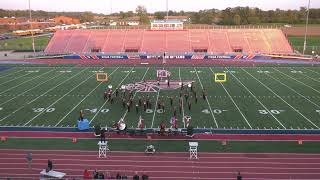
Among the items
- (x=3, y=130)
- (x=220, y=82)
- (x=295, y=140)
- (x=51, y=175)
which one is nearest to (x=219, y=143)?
(x=295, y=140)

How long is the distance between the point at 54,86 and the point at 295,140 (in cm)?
1864

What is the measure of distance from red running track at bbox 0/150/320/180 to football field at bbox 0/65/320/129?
358cm

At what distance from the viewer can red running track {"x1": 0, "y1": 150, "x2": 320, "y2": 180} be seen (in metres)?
13.3

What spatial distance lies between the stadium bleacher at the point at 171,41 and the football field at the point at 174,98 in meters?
16.2

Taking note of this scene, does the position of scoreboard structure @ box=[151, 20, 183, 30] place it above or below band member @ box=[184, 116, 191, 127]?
above

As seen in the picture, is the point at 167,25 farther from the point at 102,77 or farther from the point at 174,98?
the point at 174,98

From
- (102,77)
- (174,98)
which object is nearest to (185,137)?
(174,98)

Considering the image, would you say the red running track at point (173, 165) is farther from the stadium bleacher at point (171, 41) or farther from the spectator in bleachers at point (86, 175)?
the stadium bleacher at point (171, 41)

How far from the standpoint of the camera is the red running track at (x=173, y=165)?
13.3 meters

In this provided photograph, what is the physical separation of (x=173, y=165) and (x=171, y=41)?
41623 millimetres

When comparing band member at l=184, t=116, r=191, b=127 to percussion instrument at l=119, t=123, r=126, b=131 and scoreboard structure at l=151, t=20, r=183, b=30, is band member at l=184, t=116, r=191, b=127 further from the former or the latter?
scoreboard structure at l=151, t=20, r=183, b=30

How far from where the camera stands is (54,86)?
28516 mm

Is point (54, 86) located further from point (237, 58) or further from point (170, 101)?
point (237, 58)

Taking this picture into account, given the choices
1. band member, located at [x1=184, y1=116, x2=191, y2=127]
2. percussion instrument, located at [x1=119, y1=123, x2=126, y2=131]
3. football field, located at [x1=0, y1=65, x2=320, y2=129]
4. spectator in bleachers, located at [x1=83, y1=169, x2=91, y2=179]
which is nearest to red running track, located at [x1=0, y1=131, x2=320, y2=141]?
percussion instrument, located at [x1=119, y1=123, x2=126, y2=131]
